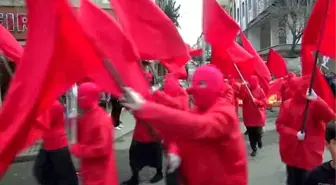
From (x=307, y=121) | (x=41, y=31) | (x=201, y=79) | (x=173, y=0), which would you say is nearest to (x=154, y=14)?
(x=201, y=79)

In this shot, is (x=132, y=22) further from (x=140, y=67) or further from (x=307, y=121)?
(x=307, y=121)

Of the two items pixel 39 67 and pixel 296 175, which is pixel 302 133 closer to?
pixel 296 175

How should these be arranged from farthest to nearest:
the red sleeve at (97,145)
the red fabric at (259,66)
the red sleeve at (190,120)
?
the red fabric at (259,66) → the red sleeve at (97,145) → the red sleeve at (190,120)

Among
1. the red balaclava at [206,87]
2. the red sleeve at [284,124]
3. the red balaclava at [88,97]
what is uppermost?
the red balaclava at [206,87]

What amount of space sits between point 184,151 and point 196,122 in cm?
68

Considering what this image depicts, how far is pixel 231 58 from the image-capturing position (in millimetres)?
7812

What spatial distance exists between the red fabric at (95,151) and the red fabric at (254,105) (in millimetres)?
5322

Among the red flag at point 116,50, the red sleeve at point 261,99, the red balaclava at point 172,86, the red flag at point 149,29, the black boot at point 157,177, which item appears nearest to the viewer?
the red flag at point 116,50

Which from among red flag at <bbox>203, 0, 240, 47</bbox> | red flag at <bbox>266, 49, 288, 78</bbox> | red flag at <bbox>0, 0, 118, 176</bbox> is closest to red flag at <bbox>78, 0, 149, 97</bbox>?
red flag at <bbox>0, 0, 118, 176</bbox>

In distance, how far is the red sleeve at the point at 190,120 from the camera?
2808 millimetres

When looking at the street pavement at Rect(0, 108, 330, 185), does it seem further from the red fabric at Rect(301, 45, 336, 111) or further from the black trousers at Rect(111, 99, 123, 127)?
the black trousers at Rect(111, 99, 123, 127)

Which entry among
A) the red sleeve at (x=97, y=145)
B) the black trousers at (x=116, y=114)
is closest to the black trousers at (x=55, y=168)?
the red sleeve at (x=97, y=145)

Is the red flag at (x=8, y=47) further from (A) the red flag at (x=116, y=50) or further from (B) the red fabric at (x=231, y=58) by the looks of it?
(B) the red fabric at (x=231, y=58)

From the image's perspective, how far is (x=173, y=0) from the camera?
3706cm
